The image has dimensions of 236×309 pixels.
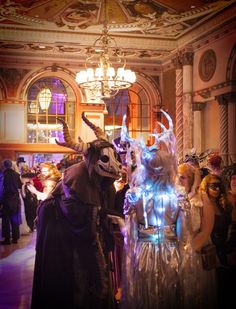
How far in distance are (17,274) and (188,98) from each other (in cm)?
752

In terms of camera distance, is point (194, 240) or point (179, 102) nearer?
point (194, 240)

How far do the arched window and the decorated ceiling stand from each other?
1.37m

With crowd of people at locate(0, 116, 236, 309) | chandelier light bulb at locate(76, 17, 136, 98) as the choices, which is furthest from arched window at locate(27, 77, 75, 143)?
crowd of people at locate(0, 116, 236, 309)

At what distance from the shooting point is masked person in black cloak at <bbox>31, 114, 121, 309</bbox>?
11.0 ft

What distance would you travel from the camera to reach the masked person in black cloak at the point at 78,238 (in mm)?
3359

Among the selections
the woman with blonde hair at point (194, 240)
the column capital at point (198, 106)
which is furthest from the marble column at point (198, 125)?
the woman with blonde hair at point (194, 240)

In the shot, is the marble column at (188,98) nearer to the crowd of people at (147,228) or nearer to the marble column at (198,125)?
the marble column at (198,125)

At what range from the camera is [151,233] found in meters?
3.18

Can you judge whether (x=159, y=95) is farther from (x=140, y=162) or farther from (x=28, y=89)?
(x=140, y=162)

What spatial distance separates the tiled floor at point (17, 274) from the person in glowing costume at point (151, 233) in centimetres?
176

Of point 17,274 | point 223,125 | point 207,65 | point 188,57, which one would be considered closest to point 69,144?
point 17,274

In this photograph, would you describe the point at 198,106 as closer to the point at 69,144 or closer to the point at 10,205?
the point at 10,205

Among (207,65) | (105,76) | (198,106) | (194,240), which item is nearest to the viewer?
(194,240)

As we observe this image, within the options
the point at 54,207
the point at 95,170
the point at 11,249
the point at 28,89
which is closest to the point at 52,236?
the point at 54,207
